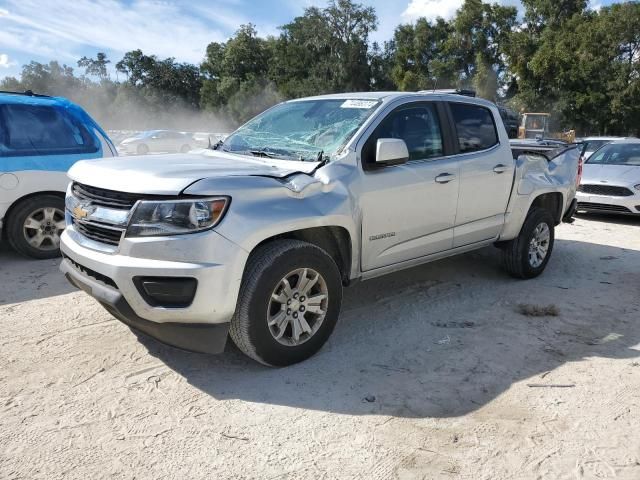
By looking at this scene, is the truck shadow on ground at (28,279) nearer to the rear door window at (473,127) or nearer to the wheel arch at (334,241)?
the wheel arch at (334,241)

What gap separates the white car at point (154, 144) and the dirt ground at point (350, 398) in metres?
23.5

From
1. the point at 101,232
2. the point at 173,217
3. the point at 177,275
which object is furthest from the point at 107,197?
the point at 177,275

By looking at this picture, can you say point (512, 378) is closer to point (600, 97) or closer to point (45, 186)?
point (45, 186)

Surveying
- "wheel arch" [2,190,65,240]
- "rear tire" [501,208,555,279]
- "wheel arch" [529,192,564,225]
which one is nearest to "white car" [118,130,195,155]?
"wheel arch" [2,190,65,240]

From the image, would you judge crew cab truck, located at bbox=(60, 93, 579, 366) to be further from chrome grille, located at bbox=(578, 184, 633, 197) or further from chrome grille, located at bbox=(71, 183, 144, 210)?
chrome grille, located at bbox=(578, 184, 633, 197)

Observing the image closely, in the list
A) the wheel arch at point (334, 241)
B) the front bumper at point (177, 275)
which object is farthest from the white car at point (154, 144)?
the front bumper at point (177, 275)

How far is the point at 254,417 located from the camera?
9.68 ft

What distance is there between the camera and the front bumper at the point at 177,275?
Answer: 9.61 feet

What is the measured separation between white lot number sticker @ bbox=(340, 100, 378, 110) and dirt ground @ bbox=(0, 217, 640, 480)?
1732 mm

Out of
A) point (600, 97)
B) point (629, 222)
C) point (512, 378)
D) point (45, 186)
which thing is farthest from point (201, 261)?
point (600, 97)

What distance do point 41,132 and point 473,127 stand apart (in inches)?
183

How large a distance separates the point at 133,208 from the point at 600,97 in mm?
39874

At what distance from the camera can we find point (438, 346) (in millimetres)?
3904

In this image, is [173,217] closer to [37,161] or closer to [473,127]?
[473,127]
